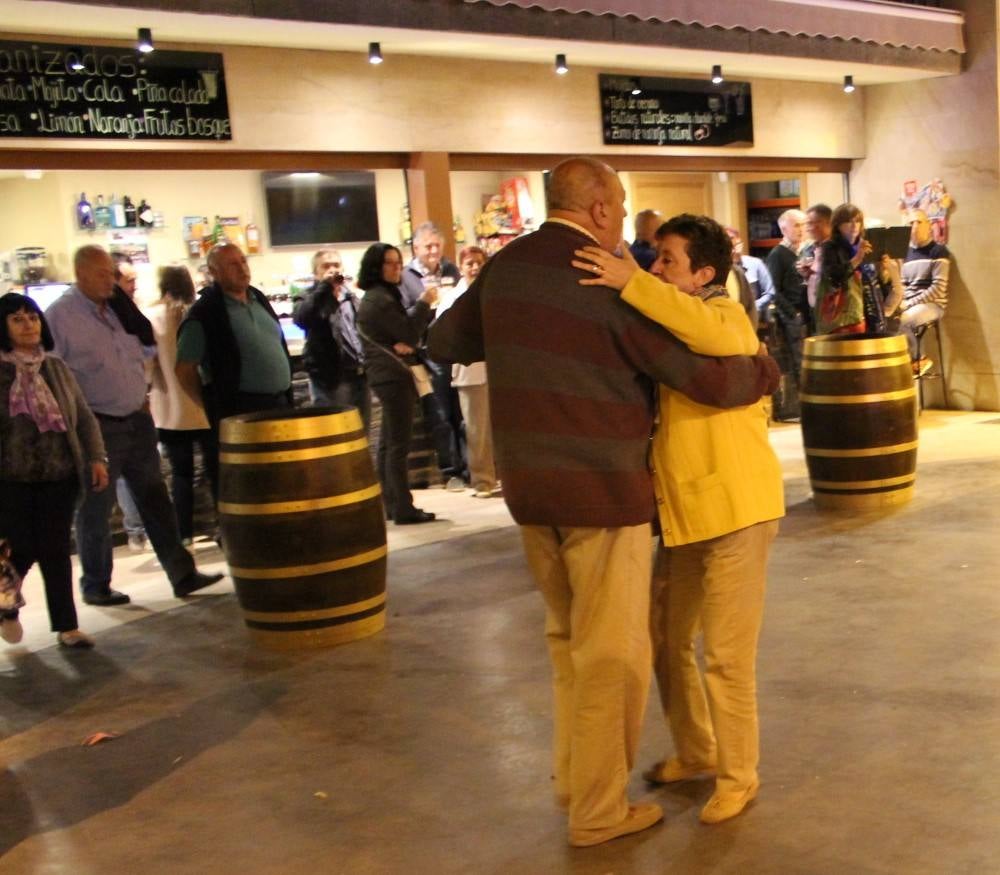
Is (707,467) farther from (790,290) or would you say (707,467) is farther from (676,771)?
(790,290)

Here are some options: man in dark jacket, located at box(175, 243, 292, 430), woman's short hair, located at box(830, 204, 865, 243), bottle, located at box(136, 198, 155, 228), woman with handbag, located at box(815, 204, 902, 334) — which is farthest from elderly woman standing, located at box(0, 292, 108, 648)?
woman's short hair, located at box(830, 204, 865, 243)

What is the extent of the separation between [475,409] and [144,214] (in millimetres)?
2878

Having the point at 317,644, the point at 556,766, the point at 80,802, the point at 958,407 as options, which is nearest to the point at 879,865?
the point at 556,766

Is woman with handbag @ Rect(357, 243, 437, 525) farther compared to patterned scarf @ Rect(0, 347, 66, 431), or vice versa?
woman with handbag @ Rect(357, 243, 437, 525)

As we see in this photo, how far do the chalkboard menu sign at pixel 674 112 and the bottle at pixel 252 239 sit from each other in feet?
9.44

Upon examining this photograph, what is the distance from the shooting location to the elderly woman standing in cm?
523

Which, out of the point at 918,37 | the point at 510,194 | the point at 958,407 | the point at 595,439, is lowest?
the point at 958,407

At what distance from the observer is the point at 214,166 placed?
838 centimetres

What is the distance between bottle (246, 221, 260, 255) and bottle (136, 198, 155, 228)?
847 mm

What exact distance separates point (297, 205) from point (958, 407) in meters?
6.04

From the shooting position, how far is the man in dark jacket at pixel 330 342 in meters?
7.89

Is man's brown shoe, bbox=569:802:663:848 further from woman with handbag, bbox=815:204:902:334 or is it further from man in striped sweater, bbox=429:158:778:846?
woman with handbag, bbox=815:204:902:334

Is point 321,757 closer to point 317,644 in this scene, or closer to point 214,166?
point 317,644

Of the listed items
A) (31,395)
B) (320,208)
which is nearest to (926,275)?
(320,208)
